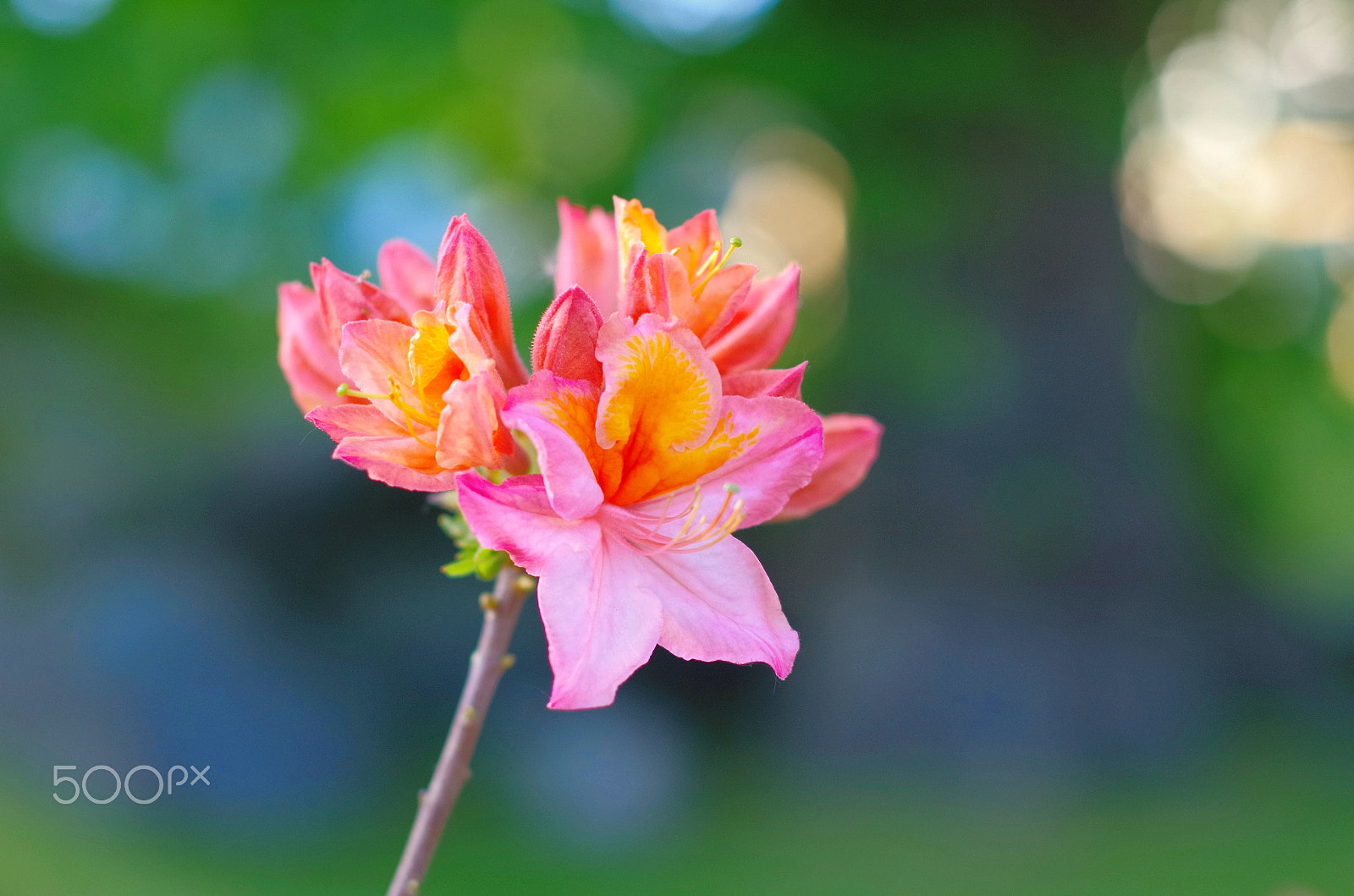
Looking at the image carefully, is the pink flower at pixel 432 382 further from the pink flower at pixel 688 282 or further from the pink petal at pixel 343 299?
the pink flower at pixel 688 282

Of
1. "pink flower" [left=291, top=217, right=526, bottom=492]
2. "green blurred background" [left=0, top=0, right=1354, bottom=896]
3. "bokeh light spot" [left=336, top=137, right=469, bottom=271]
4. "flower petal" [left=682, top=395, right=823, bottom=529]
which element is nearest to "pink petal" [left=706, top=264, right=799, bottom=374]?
"flower petal" [left=682, top=395, right=823, bottom=529]

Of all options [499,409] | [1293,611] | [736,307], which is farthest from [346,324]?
[1293,611]

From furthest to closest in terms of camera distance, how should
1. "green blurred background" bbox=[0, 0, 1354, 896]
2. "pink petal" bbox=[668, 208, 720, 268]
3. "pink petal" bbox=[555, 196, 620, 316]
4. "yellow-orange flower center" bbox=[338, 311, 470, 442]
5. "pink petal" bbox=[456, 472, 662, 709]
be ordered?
"green blurred background" bbox=[0, 0, 1354, 896] → "pink petal" bbox=[555, 196, 620, 316] → "pink petal" bbox=[668, 208, 720, 268] → "yellow-orange flower center" bbox=[338, 311, 470, 442] → "pink petal" bbox=[456, 472, 662, 709]

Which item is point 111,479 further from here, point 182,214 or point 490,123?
point 490,123

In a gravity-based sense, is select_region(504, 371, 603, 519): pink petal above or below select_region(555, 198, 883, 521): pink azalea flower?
below

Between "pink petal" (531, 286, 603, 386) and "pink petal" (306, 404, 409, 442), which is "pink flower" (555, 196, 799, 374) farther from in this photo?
"pink petal" (306, 404, 409, 442)

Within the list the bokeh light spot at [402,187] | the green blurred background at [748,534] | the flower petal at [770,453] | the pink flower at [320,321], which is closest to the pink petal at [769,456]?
the flower petal at [770,453]

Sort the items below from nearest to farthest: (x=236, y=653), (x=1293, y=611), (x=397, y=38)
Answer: (x=397, y=38) → (x=236, y=653) → (x=1293, y=611)
